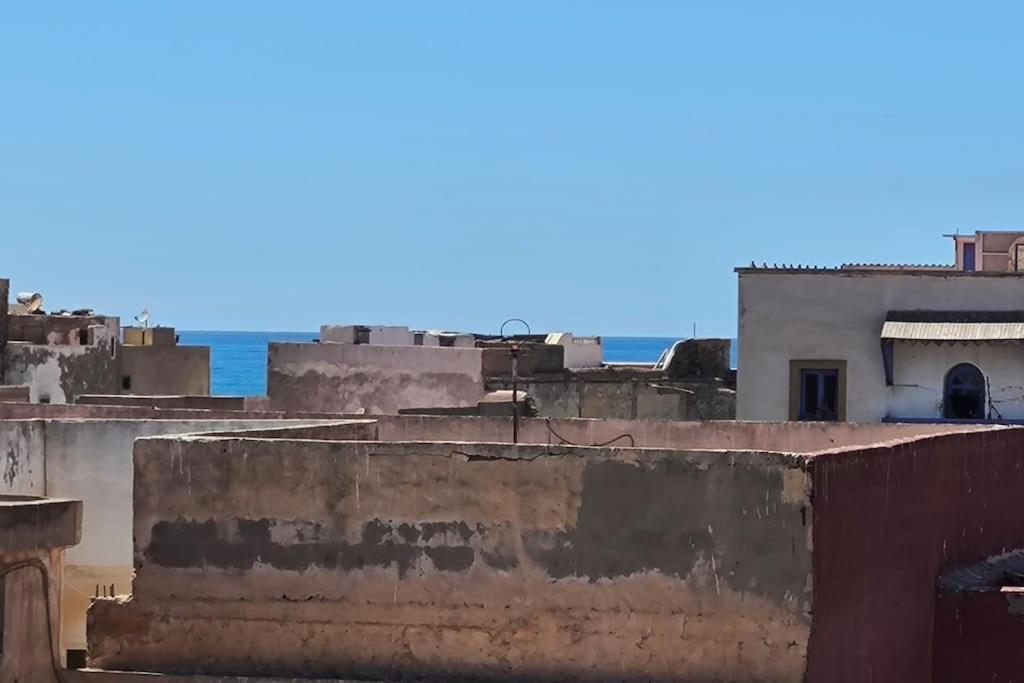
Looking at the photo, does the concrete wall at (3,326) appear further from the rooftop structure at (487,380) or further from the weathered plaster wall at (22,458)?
the weathered plaster wall at (22,458)

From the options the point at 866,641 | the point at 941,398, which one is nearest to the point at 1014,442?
the point at 866,641

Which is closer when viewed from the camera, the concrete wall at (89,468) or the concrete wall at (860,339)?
the concrete wall at (89,468)

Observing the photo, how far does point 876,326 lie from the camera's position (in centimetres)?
2477

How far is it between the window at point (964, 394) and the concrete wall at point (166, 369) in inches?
646

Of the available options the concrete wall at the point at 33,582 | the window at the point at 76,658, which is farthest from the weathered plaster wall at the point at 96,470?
the concrete wall at the point at 33,582

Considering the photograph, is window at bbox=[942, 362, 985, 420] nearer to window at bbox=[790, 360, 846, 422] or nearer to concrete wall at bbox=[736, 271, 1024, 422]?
concrete wall at bbox=[736, 271, 1024, 422]

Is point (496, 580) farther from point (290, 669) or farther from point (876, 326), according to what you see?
point (876, 326)

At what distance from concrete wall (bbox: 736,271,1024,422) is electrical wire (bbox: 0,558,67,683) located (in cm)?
1582

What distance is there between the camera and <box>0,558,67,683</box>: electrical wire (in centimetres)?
1005

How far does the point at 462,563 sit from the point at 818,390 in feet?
50.7

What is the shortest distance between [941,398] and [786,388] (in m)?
2.14

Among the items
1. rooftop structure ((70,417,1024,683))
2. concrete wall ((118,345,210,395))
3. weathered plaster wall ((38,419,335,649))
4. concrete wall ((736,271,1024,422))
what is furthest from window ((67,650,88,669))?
concrete wall ((118,345,210,395))

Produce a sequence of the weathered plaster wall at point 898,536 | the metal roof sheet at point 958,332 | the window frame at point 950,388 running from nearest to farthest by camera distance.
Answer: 1. the weathered plaster wall at point 898,536
2. the metal roof sheet at point 958,332
3. the window frame at point 950,388

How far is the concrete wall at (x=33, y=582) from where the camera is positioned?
32.8 feet
